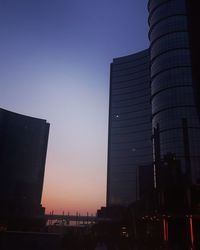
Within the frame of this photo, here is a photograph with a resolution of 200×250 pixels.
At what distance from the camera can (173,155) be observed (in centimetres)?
7012

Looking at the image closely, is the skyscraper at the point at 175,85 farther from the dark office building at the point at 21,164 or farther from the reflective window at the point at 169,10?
the dark office building at the point at 21,164

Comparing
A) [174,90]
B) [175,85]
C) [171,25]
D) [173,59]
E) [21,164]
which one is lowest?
[21,164]

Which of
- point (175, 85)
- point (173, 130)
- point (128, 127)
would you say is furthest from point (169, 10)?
point (128, 127)

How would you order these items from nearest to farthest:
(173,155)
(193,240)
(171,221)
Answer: (193,240) → (171,221) → (173,155)

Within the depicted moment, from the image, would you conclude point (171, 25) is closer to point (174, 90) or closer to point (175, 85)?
point (175, 85)

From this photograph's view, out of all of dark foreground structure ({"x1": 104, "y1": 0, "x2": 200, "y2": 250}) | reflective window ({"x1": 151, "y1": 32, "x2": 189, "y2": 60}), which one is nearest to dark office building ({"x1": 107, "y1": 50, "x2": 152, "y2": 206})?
dark foreground structure ({"x1": 104, "y1": 0, "x2": 200, "y2": 250})

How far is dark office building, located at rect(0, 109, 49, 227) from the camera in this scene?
130 m

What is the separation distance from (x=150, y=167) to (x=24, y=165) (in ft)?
212

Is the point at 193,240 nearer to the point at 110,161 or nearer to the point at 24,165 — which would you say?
the point at 24,165

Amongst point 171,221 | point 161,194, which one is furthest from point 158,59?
point 171,221

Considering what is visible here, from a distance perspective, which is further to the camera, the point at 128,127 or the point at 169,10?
the point at 128,127

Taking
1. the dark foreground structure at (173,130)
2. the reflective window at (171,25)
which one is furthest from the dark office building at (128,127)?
the reflective window at (171,25)

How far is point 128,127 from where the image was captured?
162m

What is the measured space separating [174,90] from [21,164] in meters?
90.3
